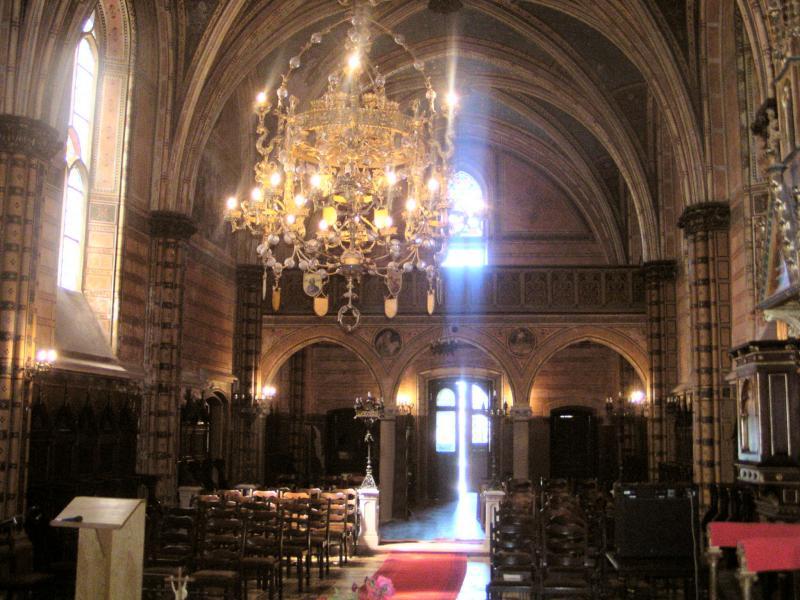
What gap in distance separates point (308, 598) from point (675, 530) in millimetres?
5102

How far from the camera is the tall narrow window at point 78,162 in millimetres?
17391

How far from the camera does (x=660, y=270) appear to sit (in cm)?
2408

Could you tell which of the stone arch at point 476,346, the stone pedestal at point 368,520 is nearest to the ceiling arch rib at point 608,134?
the stone arch at point 476,346

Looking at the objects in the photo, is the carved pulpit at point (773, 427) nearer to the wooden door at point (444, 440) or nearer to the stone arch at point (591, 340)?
the stone arch at point (591, 340)

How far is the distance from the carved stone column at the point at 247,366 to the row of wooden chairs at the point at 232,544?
27.7 feet

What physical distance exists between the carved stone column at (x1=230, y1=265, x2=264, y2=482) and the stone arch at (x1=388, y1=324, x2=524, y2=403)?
152 inches

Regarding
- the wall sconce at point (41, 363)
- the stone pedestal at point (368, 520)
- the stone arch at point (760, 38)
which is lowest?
the stone pedestal at point (368, 520)

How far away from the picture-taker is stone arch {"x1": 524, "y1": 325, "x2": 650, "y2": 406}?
81.5 ft

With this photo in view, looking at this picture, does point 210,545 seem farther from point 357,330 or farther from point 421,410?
point 421,410

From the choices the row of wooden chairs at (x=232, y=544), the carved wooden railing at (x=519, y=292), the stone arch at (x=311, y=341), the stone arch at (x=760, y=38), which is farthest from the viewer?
the stone arch at (x=311, y=341)

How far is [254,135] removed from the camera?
25359 mm

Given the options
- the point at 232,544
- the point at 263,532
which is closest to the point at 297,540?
the point at 263,532

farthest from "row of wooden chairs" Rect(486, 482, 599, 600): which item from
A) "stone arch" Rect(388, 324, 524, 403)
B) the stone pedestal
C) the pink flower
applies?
"stone arch" Rect(388, 324, 524, 403)

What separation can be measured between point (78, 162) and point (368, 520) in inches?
356
